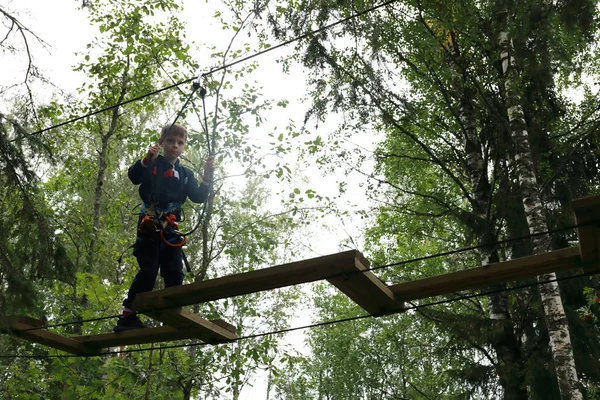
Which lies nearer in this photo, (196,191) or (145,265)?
(145,265)

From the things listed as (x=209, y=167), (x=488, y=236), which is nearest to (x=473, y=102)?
(x=488, y=236)

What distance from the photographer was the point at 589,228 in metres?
2.79

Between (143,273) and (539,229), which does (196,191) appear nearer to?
(143,273)

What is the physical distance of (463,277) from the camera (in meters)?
3.19

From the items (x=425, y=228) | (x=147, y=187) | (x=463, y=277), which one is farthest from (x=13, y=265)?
(x=425, y=228)

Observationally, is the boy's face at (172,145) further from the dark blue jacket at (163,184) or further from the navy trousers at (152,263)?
the navy trousers at (152,263)

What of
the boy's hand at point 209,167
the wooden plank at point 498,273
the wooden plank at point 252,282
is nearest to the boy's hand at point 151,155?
the boy's hand at point 209,167

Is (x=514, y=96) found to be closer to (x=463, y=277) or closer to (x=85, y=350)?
(x=463, y=277)

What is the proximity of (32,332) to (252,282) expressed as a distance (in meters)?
2.06

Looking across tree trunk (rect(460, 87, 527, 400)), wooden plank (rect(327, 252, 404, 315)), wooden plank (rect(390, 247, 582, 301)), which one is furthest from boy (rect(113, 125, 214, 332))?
tree trunk (rect(460, 87, 527, 400))

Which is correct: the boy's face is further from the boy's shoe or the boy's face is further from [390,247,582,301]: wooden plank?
[390,247,582,301]: wooden plank

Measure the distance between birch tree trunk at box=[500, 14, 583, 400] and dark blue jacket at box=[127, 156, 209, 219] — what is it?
3874mm

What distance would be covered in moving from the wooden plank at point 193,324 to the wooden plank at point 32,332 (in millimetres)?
1037

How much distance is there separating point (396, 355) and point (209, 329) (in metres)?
23.1
